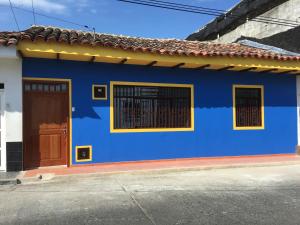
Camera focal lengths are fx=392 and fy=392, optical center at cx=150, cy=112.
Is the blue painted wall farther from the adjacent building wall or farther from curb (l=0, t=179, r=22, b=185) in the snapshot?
the adjacent building wall

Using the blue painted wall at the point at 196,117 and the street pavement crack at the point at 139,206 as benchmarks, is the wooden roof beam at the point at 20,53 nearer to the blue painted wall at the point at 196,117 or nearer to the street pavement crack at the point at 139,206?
the blue painted wall at the point at 196,117

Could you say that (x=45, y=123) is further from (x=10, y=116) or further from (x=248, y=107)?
(x=248, y=107)

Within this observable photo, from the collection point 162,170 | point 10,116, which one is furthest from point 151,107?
point 10,116

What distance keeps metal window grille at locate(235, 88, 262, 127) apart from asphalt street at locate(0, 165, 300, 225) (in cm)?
317

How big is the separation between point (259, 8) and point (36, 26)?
531 inches

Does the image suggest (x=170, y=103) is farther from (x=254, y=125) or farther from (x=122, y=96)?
(x=254, y=125)

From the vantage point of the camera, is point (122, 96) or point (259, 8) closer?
point (122, 96)

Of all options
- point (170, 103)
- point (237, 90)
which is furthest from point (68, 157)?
point (237, 90)

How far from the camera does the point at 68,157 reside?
10648 mm

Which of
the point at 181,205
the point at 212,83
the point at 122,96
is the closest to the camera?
the point at 181,205

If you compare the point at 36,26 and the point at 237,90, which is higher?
the point at 36,26

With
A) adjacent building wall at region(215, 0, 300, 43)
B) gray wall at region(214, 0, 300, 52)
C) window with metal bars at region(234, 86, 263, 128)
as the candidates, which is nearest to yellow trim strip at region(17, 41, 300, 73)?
window with metal bars at region(234, 86, 263, 128)

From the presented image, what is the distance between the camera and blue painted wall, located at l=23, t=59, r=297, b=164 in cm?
1078

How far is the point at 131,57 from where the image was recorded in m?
10.5
